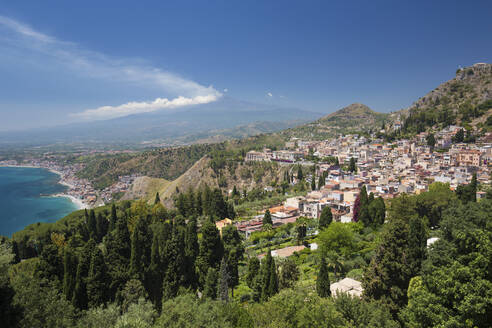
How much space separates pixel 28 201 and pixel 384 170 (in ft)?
364

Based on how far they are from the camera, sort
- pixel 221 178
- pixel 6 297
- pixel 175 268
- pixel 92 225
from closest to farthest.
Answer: pixel 6 297, pixel 175 268, pixel 92 225, pixel 221 178

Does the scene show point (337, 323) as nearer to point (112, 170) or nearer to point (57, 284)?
point (57, 284)

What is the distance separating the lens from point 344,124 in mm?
164125

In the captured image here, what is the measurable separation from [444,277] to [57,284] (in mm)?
20268

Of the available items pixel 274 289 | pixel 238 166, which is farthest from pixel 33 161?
pixel 274 289

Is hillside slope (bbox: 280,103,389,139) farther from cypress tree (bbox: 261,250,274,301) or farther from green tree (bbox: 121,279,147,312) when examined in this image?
green tree (bbox: 121,279,147,312)

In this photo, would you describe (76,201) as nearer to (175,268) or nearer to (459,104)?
(175,268)

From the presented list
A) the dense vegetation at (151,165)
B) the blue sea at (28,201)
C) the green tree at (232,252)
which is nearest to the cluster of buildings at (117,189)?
the dense vegetation at (151,165)

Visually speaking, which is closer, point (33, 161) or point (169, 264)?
point (169, 264)

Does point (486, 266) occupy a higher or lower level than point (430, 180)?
higher

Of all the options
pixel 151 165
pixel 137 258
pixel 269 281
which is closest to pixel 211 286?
pixel 269 281

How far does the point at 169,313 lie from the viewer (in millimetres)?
12625

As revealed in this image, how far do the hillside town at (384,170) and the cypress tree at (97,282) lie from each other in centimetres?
2150

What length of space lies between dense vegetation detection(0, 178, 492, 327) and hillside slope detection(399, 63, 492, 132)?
55.7 metres
